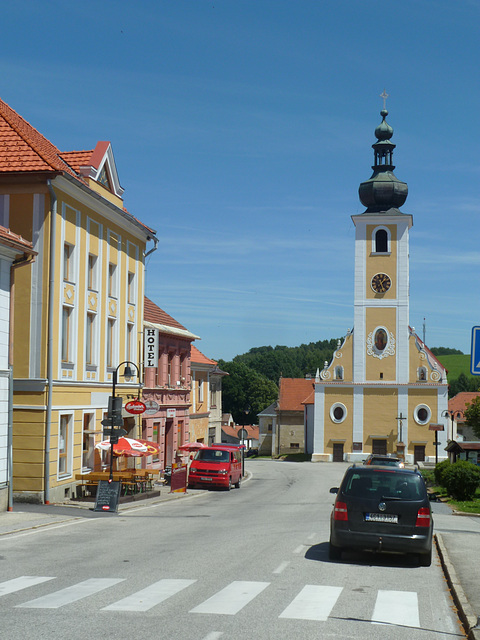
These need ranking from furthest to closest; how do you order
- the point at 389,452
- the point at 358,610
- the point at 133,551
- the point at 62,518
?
1. the point at 389,452
2. the point at 62,518
3. the point at 133,551
4. the point at 358,610

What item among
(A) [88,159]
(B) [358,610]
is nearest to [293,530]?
(B) [358,610]

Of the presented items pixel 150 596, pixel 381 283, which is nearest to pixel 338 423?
pixel 381 283

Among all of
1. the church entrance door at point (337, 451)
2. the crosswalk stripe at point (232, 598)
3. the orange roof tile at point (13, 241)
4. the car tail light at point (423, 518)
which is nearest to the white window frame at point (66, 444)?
the orange roof tile at point (13, 241)

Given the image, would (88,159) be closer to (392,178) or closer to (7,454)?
(7,454)

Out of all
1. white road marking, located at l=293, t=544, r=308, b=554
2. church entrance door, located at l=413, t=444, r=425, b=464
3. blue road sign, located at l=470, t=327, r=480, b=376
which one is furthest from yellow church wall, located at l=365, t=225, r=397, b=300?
blue road sign, located at l=470, t=327, r=480, b=376

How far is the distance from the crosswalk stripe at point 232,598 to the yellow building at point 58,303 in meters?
14.4

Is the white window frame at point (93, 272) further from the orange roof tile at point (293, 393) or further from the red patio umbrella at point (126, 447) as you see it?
the orange roof tile at point (293, 393)

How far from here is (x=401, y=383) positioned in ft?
235

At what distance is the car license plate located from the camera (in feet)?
44.0

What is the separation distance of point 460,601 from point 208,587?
10.5 ft

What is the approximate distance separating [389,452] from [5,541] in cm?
5854

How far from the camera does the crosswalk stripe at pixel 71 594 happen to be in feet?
30.6

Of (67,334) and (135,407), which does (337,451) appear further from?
(67,334)

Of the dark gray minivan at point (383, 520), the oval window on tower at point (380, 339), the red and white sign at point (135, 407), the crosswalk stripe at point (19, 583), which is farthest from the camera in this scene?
the oval window on tower at point (380, 339)
